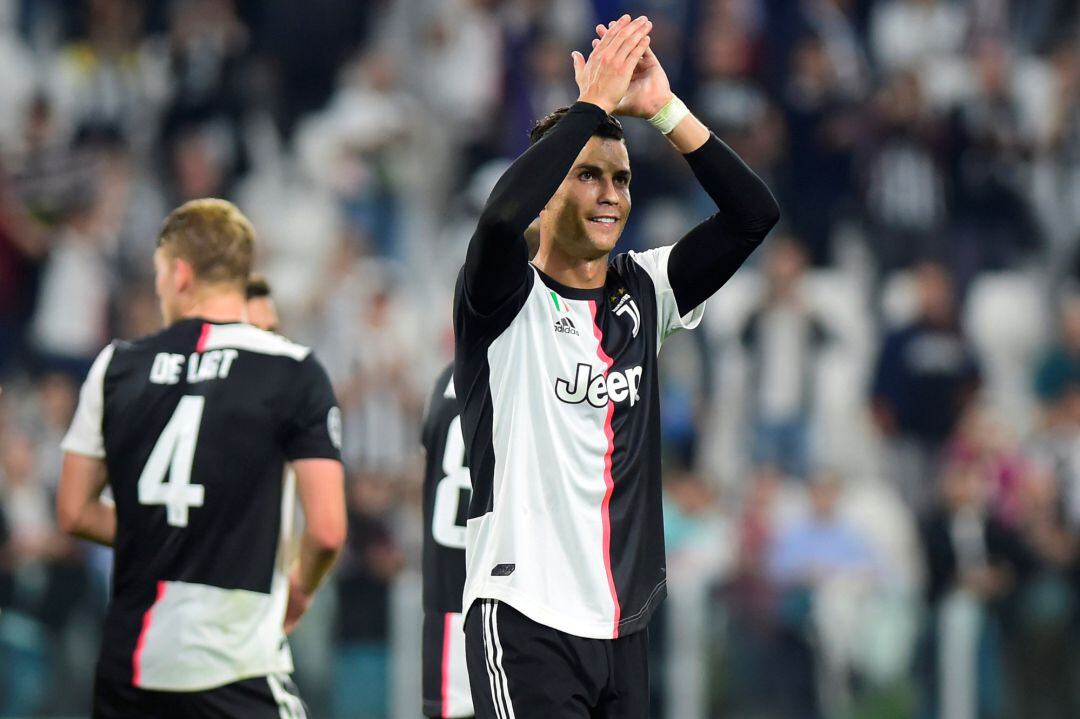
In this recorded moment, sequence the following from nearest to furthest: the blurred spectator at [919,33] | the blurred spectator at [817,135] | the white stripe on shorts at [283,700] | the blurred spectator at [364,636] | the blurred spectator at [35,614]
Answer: the white stripe on shorts at [283,700] → the blurred spectator at [35,614] → the blurred spectator at [364,636] → the blurred spectator at [817,135] → the blurred spectator at [919,33]

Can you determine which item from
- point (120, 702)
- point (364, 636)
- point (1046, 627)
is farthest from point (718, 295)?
point (120, 702)

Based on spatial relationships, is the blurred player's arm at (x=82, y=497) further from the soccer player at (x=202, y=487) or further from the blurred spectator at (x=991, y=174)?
Answer: the blurred spectator at (x=991, y=174)

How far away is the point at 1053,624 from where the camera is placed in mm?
10164

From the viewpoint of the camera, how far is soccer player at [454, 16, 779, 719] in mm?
4145

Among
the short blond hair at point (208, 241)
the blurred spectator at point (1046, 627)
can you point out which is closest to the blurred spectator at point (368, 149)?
the blurred spectator at point (1046, 627)

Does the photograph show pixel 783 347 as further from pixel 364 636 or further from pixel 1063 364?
pixel 364 636

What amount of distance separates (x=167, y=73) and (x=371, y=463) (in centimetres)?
458

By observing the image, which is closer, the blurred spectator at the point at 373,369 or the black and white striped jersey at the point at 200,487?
the black and white striped jersey at the point at 200,487

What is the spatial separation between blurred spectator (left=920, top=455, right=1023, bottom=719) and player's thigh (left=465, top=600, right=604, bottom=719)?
6.39m

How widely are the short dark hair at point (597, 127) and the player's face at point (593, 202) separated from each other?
19mm

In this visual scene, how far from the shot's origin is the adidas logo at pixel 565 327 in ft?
14.2

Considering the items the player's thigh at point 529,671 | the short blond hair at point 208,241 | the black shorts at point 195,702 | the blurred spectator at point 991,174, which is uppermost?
the blurred spectator at point 991,174

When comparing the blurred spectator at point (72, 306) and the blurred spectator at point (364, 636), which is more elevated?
the blurred spectator at point (72, 306)

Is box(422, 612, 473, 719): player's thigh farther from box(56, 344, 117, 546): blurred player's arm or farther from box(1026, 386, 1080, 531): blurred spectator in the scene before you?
box(1026, 386, 1080, 531): blurred spectator
